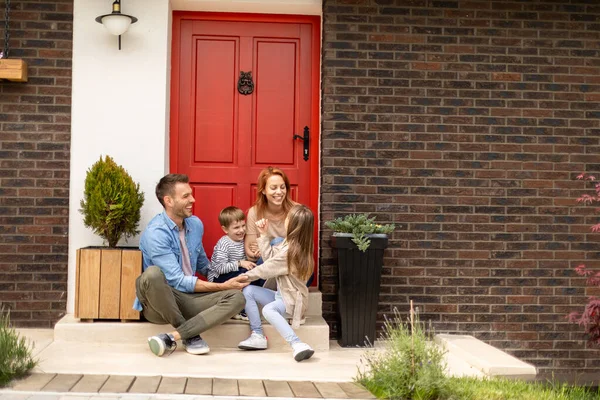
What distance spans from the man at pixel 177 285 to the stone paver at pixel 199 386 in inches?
27.9

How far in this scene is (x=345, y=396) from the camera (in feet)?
13.6

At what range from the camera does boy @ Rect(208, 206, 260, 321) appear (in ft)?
18.8

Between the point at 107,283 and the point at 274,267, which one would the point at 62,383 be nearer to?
the point at 107,283

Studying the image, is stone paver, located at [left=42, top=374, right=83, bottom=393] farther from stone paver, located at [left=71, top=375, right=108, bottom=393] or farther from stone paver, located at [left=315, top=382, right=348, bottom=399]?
stone paver, located at [left=315, top=382, right=348, bottom=399]

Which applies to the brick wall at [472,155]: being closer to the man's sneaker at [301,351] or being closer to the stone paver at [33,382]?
the man's sneaker at [301,351]

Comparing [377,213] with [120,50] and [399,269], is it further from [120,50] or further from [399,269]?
[120,50]

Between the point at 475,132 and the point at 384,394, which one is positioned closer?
the point at 384,394

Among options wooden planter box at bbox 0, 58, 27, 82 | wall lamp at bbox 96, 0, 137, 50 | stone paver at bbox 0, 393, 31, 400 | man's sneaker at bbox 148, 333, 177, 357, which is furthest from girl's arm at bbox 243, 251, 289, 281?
wooden planter box at bbox 0, 58, 27, 82

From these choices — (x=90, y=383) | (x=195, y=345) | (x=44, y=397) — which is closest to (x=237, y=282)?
(x=195, y=345)

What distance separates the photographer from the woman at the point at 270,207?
19.1 ft

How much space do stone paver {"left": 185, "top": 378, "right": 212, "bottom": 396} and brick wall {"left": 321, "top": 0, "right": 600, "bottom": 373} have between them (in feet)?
6.40

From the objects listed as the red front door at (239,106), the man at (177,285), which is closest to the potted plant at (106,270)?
the man at (177,285)

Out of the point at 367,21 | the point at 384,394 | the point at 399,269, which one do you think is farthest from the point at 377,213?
the point at 384,394

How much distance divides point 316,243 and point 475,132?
1.62m
